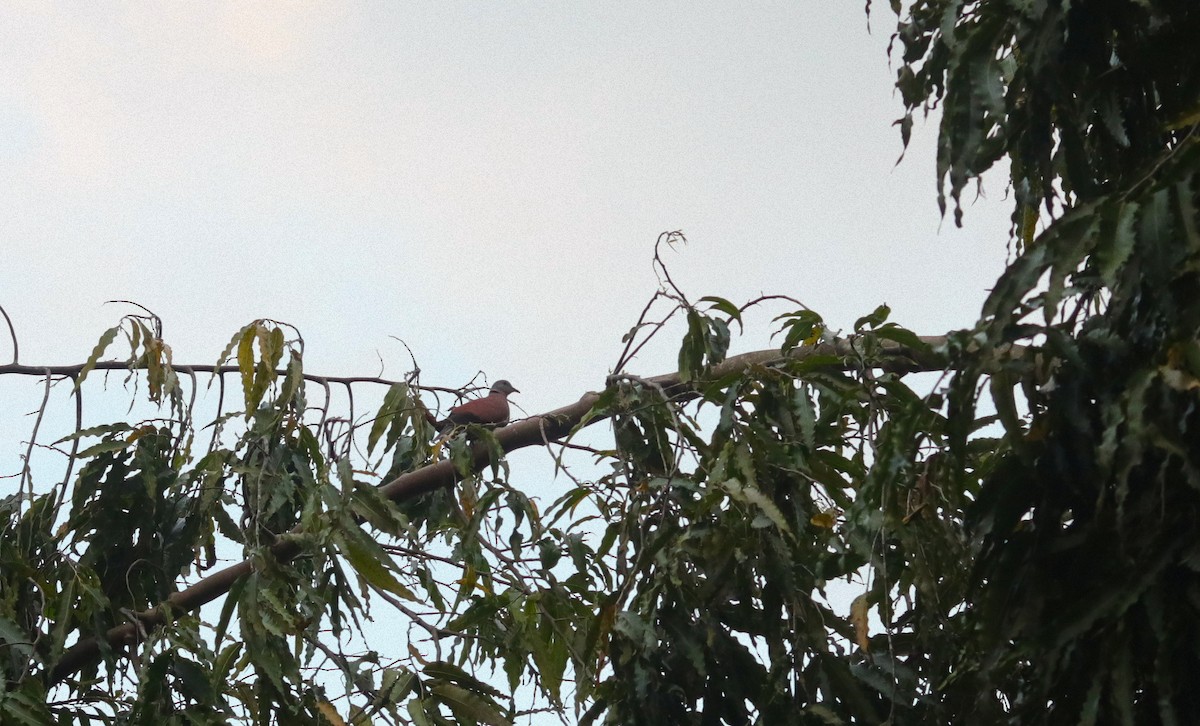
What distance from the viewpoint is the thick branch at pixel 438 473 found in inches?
124

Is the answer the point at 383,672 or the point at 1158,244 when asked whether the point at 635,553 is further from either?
the point at 1158,244

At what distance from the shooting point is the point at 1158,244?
1594mm

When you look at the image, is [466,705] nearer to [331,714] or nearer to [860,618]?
[331,714]

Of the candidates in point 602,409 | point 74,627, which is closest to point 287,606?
point 74,627

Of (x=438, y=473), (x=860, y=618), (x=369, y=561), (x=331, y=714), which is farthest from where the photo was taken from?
(x=438, y=473)

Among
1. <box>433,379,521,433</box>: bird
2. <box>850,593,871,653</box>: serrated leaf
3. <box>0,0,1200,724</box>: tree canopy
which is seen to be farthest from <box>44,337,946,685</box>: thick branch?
<box>433,379,521,433</box>: bird

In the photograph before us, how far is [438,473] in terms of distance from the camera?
367 cm

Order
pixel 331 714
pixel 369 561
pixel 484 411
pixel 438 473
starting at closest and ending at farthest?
pixel 331 714 → pixel 369 561 → pixel 438 473 → pixel 484 411

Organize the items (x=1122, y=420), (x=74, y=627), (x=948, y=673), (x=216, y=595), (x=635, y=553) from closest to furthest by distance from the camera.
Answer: (x=1122, y=420), (x=948, y=673), (x=635, y=553), (x=74, y=627), (x=216, y=595)

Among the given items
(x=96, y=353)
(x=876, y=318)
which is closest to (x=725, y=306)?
(x=876, y=318)

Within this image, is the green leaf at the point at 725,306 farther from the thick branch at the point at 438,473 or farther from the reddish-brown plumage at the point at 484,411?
the reddish-brown plumage at the point at 484,411

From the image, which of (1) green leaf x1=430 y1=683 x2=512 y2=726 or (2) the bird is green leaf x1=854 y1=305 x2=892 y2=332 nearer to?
(1) green leaf x1=430 y1=683 x2=512 y2=726

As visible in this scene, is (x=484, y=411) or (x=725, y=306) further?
(x=484, y=411)

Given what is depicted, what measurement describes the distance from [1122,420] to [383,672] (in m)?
1.71
